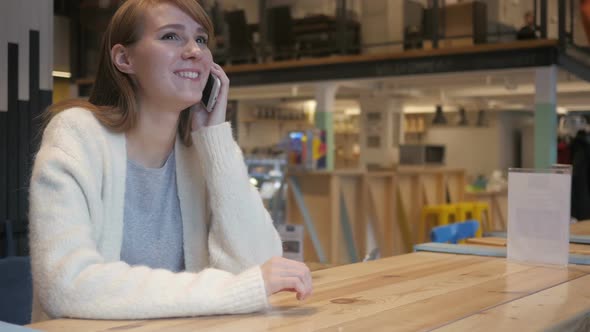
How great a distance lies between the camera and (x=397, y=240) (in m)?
7.28

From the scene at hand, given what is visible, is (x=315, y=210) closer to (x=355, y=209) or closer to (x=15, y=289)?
(x=355, y=209)

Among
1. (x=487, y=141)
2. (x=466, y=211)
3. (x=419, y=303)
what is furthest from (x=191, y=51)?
(x=487, y=141)

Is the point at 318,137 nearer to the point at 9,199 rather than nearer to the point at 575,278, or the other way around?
the point at 9,199

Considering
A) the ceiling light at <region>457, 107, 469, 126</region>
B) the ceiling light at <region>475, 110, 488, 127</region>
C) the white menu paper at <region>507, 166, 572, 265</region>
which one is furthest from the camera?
the ceiling light at <region>475, 110, 488, 127</region>

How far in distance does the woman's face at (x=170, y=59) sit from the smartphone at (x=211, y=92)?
12cm

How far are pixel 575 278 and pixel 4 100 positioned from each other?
272 centimetres

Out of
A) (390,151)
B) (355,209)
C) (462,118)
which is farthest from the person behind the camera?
(462,118)

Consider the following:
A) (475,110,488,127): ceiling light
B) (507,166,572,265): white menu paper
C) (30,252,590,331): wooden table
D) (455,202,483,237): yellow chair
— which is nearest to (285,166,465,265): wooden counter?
(455,202,483,237): yellow chair

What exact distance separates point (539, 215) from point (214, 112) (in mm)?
918

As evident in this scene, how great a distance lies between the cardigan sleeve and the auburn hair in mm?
186

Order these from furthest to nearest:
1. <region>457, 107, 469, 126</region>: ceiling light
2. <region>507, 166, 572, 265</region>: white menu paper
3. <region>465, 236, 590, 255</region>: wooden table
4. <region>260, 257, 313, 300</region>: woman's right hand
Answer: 1. <region>457, 107, 469, 126</region>: ceiling light
2. <region>465, 236, 590, 255</region>: wooden table
3. <region>507, 166, 572, 265</region>: white menu paper
4. <region>260, 257, 313, 300</region>: woman's right hand

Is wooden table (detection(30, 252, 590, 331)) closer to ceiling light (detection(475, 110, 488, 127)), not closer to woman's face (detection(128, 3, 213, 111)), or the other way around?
woman's face (detection(128, 3, 213, 111))

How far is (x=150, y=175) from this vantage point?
Result: 1.59m

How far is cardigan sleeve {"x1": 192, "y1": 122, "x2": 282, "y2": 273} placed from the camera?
1587mm
